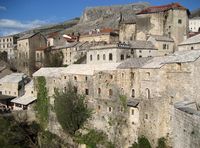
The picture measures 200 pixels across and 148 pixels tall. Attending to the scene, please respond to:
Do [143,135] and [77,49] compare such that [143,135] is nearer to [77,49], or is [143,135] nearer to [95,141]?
[95,141]

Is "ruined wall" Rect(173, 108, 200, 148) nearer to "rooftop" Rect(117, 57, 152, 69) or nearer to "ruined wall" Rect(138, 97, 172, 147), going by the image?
"ruined wall" Rect(138, 97, 172, 147)

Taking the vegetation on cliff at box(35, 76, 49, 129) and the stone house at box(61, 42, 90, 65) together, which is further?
the stone house at box(61, 42, 90, 65)

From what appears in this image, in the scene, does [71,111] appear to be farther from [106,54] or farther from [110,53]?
[110,53]

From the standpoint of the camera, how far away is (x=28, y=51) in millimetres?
62281

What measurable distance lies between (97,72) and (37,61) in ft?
94.9

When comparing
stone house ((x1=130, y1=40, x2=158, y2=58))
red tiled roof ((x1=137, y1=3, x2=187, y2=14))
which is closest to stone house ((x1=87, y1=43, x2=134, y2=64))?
stone house ((x1=130, y1=40, x2=158, y2=58))

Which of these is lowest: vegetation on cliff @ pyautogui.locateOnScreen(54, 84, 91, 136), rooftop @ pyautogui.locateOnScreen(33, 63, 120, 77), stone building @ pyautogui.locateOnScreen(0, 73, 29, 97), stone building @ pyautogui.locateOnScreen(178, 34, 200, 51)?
vegetation on cliff @ pyautogui.locateOnScreen(54, 84, 91, 136)

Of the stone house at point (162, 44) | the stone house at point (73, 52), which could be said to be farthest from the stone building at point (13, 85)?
the stone house at point (162, 44)

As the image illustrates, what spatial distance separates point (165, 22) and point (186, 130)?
31.6m

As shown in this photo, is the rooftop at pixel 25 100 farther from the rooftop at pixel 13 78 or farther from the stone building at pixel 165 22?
the stone building at pixel 165 22

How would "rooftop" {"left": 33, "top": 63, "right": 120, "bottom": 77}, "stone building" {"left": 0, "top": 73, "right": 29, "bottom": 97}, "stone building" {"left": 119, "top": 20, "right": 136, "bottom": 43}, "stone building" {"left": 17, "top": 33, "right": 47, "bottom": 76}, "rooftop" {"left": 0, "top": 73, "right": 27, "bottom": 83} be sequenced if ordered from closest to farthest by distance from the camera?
1. "rooftop" {"left": 33, "top": 63, "right": 120, "bottom": 77}
2. "stone building" {"left": 0, "top": 73, "right": 29, "bottom": 97}
3. "rooftop" {"left": 0, "top": 73, "right": 27, "bottom": 83}
4. "stone building" {"left": 119, "top": 20, "right": 136, "bottom": 43}
5. "stone building" {"left": 17, "top": 33, "right": 47, "bottom": 76}

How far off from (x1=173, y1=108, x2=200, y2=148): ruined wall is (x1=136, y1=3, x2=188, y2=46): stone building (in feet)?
87.7

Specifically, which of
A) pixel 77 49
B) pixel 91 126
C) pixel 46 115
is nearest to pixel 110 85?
pixel 91 126

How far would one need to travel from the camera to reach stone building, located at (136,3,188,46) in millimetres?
46875
